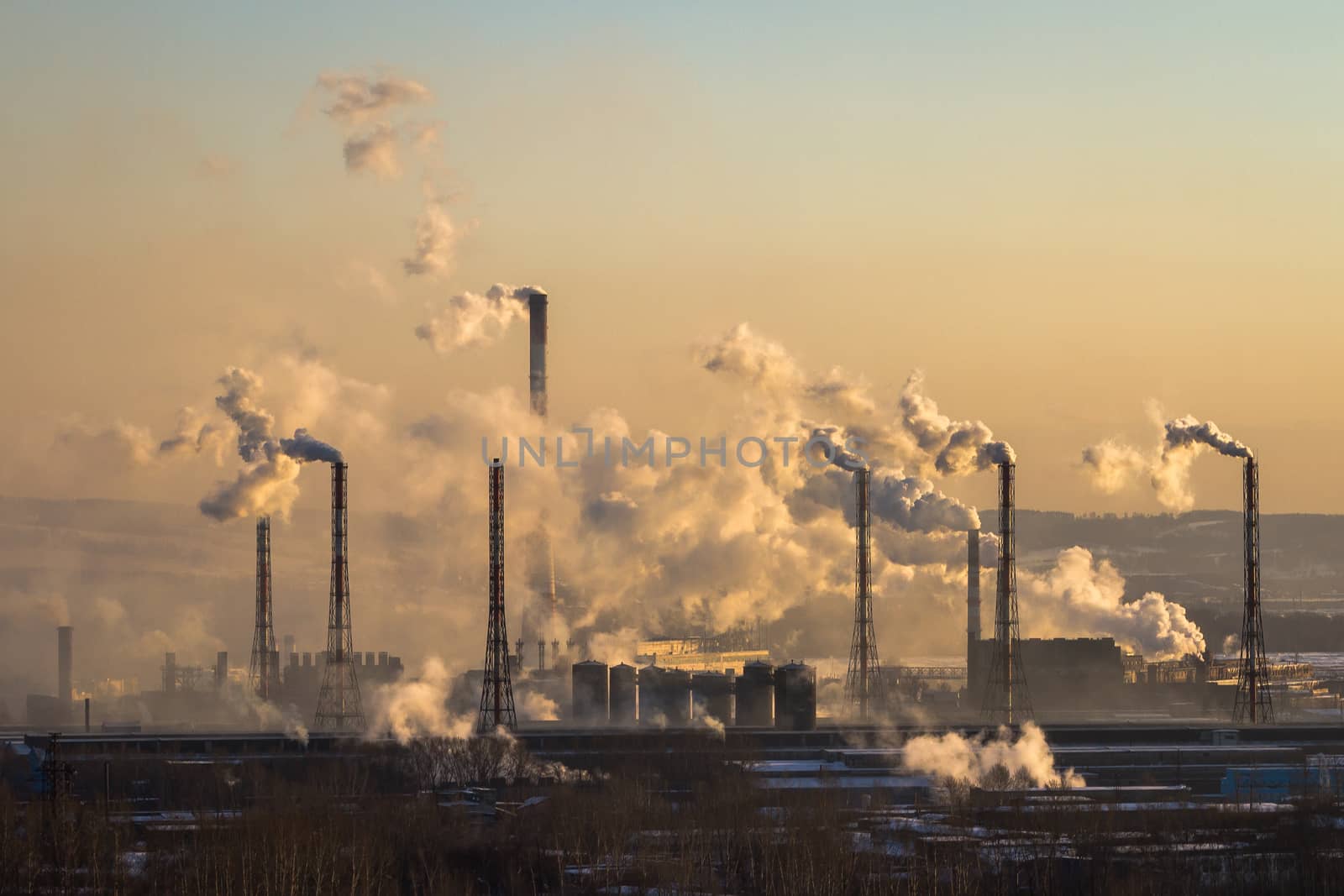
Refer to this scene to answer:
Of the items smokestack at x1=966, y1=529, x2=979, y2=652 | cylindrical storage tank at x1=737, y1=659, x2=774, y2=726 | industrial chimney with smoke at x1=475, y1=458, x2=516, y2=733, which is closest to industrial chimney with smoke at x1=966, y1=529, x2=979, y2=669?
smokestack at x1=966, y1=529, x2=979, y2=652

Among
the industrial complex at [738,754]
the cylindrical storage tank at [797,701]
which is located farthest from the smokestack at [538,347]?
the cylindrical storage tank at [797,701]

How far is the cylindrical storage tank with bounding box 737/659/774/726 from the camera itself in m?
83.9

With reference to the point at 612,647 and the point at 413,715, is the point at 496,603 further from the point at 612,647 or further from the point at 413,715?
the point at 612,647

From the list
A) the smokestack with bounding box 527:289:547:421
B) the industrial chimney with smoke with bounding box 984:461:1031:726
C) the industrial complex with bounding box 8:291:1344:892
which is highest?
the smokestack with bounding box 527:289:547:421

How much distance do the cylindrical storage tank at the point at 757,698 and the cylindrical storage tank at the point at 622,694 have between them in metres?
4.94

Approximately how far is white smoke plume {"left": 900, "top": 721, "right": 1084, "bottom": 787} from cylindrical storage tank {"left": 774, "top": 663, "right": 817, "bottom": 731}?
8706 mm

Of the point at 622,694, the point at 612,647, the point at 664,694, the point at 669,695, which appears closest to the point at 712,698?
the point at 669,695

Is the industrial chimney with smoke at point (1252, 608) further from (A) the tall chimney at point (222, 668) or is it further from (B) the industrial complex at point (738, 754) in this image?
(A) the tall chimney at point (222, 668)

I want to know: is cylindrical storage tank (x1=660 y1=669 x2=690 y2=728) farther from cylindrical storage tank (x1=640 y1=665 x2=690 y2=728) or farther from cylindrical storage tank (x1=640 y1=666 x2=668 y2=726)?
cylindrical storage tank (x1=640 y1=666 x2=668 y2=726)

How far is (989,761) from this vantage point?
66.8 meters

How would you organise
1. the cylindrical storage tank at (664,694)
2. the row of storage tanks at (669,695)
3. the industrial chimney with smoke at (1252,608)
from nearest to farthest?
the industrial chimney with smoke at (1252,608) < the row of storage tanks at (669,695) < the cylindrical storage tank at (664,694)

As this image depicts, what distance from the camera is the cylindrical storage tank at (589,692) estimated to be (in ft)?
286

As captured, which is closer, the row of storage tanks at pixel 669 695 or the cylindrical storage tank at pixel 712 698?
the row of storage tanks at pixel 669 695

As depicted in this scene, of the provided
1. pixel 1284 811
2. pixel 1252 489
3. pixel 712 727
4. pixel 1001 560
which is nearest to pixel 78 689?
pixel 712 727
